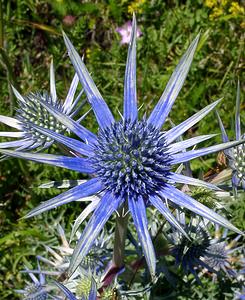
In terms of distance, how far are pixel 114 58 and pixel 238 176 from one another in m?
2.01

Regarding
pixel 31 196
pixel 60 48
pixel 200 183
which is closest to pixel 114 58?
pixel 60 48

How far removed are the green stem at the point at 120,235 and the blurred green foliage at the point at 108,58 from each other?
3.50ft

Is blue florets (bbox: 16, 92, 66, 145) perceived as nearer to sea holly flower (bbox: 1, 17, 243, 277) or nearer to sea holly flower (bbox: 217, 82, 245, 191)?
sea holly flower (bbox: 1, 17, 243, 277)

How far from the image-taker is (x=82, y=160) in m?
1.51

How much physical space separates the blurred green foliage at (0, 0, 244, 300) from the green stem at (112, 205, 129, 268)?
1.07m

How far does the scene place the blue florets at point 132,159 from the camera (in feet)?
4.92

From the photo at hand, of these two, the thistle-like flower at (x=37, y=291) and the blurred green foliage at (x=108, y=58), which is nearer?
the thistle-like flower at (x=37, y=291)

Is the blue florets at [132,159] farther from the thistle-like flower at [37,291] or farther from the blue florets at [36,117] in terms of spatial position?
the thistle-like flower at [37,291]

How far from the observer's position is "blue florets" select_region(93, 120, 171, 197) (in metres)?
1.50

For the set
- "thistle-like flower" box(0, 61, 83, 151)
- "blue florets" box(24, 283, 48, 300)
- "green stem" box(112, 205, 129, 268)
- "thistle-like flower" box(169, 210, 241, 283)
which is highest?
"thistle-like flower" box(0, 61, 83, 151)

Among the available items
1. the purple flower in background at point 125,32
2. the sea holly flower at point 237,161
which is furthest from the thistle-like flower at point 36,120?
the purple flower in background at point 125,32

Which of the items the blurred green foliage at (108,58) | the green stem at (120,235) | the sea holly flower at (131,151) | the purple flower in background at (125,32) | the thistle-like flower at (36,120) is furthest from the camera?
the purple flower in background at (125,32)

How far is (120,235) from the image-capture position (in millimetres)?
1635

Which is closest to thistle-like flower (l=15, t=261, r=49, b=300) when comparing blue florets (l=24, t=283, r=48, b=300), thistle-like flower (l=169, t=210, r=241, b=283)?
blue florets (l=24, t=283, r=48, b=300)
